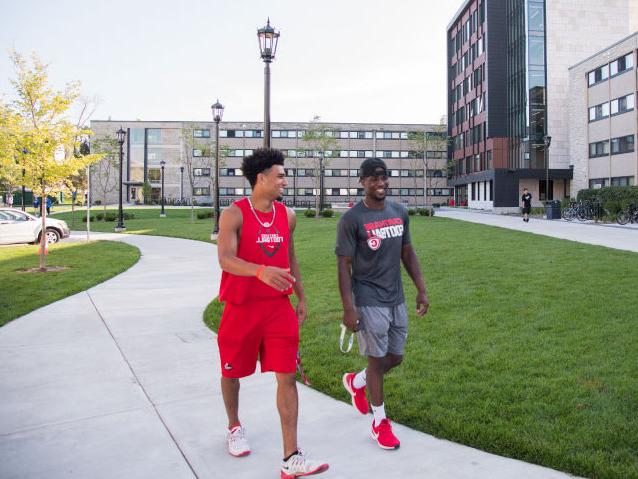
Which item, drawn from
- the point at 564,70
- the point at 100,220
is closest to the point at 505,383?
the point at 100,220

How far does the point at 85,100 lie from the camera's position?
184 feet

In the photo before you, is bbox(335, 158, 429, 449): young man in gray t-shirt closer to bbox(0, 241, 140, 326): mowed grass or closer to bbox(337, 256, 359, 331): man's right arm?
bbox(337, 256, 359, 331): man's right arm

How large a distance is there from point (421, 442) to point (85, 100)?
5870 cm

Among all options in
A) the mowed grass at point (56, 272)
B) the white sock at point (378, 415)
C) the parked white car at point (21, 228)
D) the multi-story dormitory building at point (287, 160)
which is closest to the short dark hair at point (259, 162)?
the white sock at point (378, 415)

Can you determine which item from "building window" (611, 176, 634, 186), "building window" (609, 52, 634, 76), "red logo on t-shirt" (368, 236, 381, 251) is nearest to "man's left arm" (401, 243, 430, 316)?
"red logo on t-shirt" (368, 236, 381, 251)

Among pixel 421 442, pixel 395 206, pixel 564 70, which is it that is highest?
pixel 564 70

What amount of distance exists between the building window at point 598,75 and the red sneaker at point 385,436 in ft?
156

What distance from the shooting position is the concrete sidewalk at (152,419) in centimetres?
362

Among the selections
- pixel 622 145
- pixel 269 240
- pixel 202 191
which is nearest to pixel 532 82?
pixel 622 145

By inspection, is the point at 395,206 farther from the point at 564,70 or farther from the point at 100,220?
the point at 564,70

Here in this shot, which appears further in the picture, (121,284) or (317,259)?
(317,259)

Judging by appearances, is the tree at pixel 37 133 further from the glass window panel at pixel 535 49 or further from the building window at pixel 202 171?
the building window at pixel 202 171

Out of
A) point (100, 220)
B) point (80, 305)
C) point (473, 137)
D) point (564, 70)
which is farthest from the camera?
point (473, 137)

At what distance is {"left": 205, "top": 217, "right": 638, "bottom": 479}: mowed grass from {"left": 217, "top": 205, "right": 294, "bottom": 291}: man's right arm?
1.81 m
